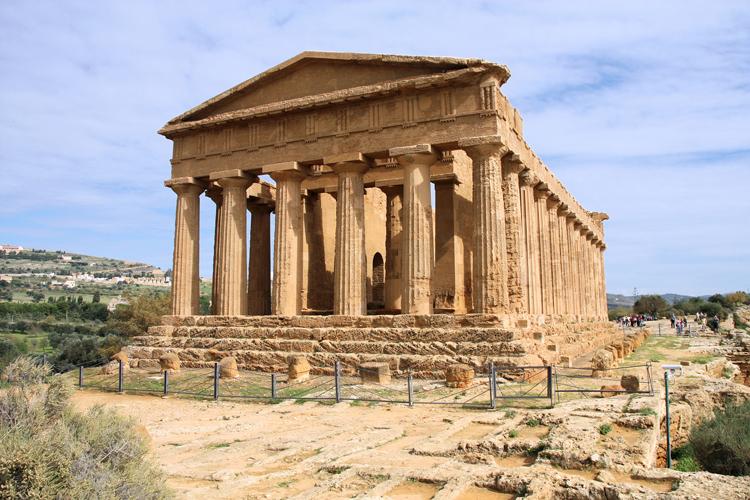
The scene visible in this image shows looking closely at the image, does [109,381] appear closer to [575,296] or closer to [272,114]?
[272,114]

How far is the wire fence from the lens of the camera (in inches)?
442

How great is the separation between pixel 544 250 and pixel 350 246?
8972 millimetres

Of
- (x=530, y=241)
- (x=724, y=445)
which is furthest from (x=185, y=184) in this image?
(x=724, y=445)

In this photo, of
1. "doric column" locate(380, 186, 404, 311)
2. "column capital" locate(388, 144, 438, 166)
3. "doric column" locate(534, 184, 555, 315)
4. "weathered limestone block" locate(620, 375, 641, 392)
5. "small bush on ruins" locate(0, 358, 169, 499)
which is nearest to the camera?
"small bush on ruins" locate(0, 358, 169, 499)

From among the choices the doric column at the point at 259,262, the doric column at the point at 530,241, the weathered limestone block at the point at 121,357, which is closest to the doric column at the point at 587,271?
the doric column at the point at 530,241

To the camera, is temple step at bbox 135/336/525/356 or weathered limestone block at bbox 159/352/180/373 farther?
weathered limestone block at bbox 159/352/180/373

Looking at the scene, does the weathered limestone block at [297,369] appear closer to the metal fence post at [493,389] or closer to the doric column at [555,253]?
the metal fence post at [493,389]

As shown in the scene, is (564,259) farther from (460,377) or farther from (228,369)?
(228,369)

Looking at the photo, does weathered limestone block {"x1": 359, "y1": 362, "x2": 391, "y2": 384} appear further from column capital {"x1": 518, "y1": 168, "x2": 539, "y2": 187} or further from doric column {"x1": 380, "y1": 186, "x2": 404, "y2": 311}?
column capital {"x1": 518, "y1": 168, "x2": 539, "y2": 187}

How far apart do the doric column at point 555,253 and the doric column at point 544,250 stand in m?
1.12

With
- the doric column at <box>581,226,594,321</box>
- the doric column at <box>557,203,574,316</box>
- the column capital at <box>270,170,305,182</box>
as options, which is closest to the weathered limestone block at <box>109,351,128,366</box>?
the column capital at <box>270,170,305,182</box>

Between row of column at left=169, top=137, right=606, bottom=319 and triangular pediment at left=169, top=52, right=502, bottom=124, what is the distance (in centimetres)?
241

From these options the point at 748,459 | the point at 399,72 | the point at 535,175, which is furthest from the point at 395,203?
the point at 748,459

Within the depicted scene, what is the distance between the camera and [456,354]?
1501 cm
